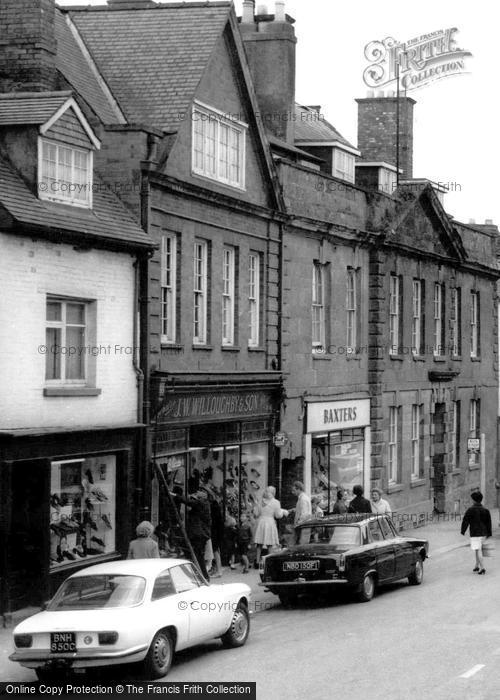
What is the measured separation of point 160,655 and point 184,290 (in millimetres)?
11675

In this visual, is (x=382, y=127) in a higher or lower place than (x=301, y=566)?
higher

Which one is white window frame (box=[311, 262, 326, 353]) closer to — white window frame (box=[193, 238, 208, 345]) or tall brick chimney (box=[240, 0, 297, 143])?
tall brick chimney (box=[240, 0, 297, 143])

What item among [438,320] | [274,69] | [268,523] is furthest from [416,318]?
[268,523]

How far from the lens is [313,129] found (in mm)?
39438

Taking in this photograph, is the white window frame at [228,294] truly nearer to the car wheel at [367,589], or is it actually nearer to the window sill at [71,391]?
the window sill at [71,391]

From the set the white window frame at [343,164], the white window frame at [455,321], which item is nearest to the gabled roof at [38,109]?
the white window frame at [343,164]

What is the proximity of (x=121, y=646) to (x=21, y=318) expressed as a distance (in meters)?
7.42

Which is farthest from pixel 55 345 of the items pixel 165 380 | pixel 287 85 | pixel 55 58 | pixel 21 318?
pixel 287 85

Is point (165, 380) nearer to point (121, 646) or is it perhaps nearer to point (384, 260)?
point (121, 646)

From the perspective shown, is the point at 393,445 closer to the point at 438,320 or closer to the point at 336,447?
the point at 336,447

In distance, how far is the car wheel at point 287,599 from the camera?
2250 cm

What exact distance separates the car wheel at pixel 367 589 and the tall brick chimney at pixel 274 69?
51.2 ft

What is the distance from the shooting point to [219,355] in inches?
1095

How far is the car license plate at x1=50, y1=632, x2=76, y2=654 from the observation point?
1498 centimetres
